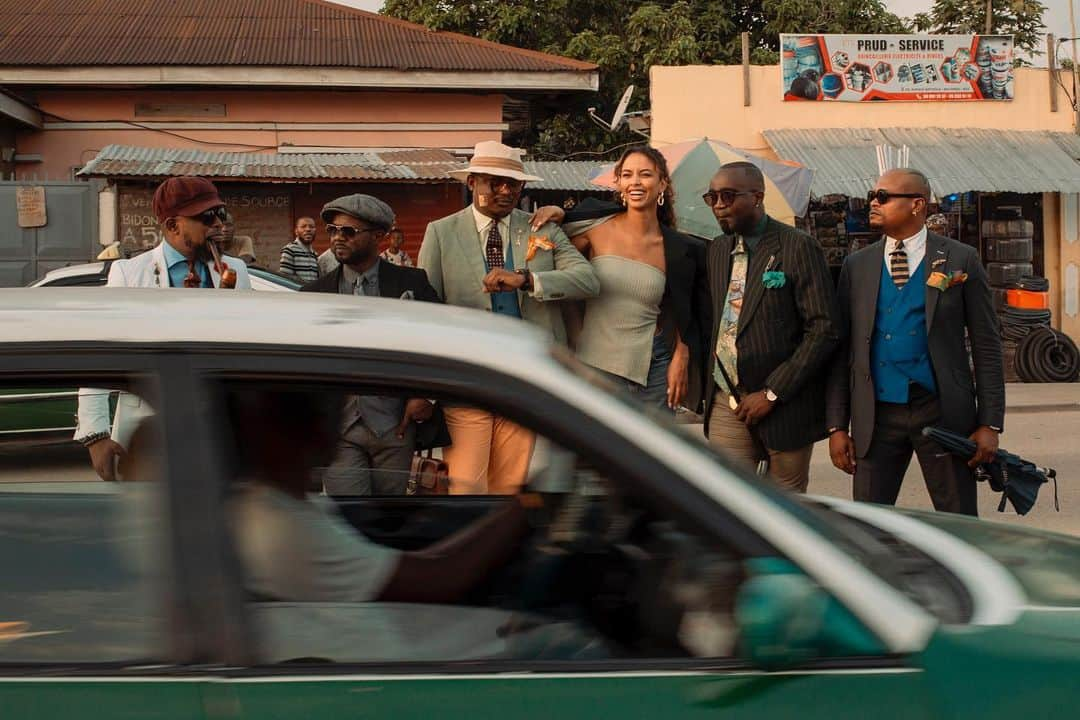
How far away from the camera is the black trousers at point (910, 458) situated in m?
5.06

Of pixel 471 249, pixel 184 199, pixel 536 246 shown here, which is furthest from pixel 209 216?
pixel 536 246

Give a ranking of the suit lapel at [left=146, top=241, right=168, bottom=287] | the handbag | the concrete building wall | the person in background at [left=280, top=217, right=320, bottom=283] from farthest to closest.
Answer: the concrete building wall < the person in background at [left=280, top=217, right=320, bottom=283] < the suit lapel at [left=146, top=241, right=168, bottom=287] < the handbag

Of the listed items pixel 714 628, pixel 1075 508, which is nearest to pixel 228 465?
pixel 714 628

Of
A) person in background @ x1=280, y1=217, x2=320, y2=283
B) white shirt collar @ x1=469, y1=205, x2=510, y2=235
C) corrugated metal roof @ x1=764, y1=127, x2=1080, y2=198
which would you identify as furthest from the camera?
corrugated metal roof @ x1=764, y1=127, x2=1080, y2=198

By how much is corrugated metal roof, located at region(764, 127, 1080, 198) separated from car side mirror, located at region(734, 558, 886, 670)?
1497 cm

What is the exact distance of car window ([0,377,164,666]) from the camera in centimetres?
217

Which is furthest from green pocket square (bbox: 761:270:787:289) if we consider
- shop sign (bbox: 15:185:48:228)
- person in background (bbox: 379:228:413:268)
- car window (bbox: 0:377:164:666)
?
shop sign (bbox: 15:185:48:228)

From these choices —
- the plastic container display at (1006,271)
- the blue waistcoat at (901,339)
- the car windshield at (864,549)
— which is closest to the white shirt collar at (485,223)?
the blue waistcoat at (901,339)

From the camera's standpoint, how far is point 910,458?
16.6 feet

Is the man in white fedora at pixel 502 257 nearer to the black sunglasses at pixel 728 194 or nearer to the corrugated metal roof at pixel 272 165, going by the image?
the black sunglasses at pixel 728 194

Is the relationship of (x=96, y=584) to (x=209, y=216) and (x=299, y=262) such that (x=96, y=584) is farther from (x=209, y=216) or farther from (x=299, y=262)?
(x=299, y=262)

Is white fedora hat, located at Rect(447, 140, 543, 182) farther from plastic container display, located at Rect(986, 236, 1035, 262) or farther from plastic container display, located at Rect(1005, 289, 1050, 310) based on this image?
plastic container display, located at Rect(986, 236, 1035, 262)

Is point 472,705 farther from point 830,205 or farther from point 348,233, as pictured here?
point 830,205

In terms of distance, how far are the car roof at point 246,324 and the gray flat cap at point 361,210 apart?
2.37 metres
